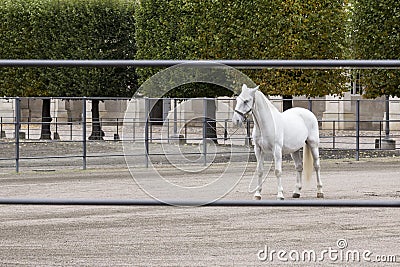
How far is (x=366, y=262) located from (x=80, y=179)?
8.31 metres

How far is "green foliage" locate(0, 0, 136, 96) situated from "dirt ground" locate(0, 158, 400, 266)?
Answer: 41.2 feet

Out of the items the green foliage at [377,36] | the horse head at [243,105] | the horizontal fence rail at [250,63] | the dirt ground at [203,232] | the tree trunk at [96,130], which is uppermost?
→ the green foliage at [377,36]

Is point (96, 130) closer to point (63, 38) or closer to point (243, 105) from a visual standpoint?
point (63, 38)

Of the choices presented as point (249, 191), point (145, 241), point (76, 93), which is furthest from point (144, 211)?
point (76, 93)

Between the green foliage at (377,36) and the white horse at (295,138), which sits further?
the green foliage at (377,36)

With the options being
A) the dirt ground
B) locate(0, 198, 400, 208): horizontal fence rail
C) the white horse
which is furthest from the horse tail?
locate(0, 198, 400, 208): horizontal fence rail

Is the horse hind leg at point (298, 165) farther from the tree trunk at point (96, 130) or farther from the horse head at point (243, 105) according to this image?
the tree trunk at point (96, 130)

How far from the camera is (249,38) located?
811 inches

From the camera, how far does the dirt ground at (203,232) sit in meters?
7.09

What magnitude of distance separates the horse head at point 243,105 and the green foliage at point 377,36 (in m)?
13.8

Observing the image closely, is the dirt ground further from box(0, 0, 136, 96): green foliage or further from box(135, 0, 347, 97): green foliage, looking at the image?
box(0, 0, 136, 96): green foliage

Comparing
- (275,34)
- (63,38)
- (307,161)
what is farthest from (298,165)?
(63,38)

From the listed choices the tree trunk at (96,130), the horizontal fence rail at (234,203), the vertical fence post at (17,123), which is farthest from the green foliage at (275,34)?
the horizontal fence rail at (234,203)

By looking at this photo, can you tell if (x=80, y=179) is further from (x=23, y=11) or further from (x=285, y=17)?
(x=23, y=11)
